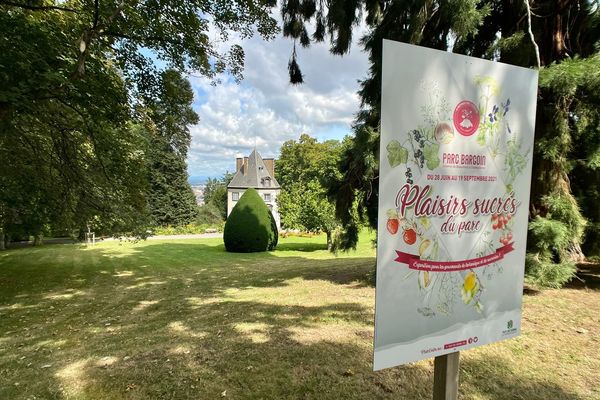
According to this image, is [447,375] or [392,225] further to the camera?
[447,375]

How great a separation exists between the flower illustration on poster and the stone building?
40.2 meters

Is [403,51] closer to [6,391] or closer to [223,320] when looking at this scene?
[6,391]

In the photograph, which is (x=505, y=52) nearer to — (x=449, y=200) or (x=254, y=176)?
(x=449, y=200)

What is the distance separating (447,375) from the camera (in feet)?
6.24

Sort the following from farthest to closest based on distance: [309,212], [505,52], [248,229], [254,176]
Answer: [254,176] → [309,212] → [248,229] → [505,52]

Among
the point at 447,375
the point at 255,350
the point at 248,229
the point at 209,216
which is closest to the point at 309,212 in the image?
the point at 248,229

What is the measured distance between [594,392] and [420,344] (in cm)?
237

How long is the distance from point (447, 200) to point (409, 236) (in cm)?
27

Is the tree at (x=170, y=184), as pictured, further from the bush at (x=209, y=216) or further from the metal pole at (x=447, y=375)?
the metal pole at (x=447, y=375)

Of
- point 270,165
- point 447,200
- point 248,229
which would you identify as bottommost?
point 248,229

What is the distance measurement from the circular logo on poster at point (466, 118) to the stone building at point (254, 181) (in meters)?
40.4

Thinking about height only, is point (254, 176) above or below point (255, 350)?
above

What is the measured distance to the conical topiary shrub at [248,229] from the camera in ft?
58.9

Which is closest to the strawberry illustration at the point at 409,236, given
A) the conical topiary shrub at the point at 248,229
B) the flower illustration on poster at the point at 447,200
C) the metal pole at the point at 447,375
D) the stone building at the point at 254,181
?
the flower illustration on poster at the point at 447,200
